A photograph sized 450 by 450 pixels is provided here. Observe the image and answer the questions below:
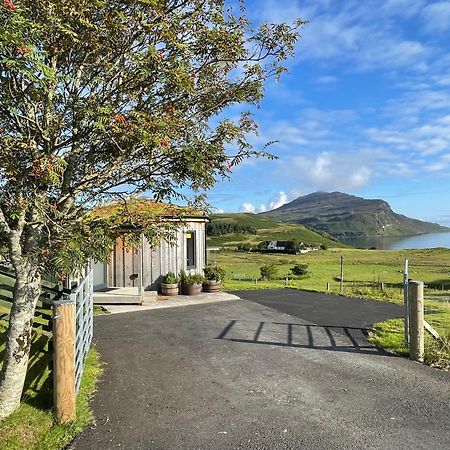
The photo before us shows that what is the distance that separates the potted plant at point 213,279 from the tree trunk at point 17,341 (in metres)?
11.5

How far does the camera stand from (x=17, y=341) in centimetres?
462

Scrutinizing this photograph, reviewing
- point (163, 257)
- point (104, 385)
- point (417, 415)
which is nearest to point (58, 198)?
point (104, 385)

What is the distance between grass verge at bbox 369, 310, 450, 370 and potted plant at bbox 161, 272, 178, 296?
7634mm

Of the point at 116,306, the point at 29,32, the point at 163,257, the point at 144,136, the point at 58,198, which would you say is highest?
the point at 29,32

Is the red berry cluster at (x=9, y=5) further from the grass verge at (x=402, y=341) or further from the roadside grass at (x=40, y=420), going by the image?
the grass verge at (x=402, y=341)

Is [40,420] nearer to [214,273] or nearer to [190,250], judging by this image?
[214,273]

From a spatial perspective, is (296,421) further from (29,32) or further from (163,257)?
(163,257)

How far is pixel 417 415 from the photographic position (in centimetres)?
487

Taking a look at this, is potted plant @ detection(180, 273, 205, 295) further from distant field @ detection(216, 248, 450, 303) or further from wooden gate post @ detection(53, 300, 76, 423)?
wooden gate post @ detection(53, 300, 76, 423)

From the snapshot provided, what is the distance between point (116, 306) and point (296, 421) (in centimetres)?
960

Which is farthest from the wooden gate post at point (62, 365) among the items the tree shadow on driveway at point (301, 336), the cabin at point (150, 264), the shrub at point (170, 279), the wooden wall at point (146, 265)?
the shrub at point (170, 279)

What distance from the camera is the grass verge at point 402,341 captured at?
22.7 feet

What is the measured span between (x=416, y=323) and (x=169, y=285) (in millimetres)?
9660

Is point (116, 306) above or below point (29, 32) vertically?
below
